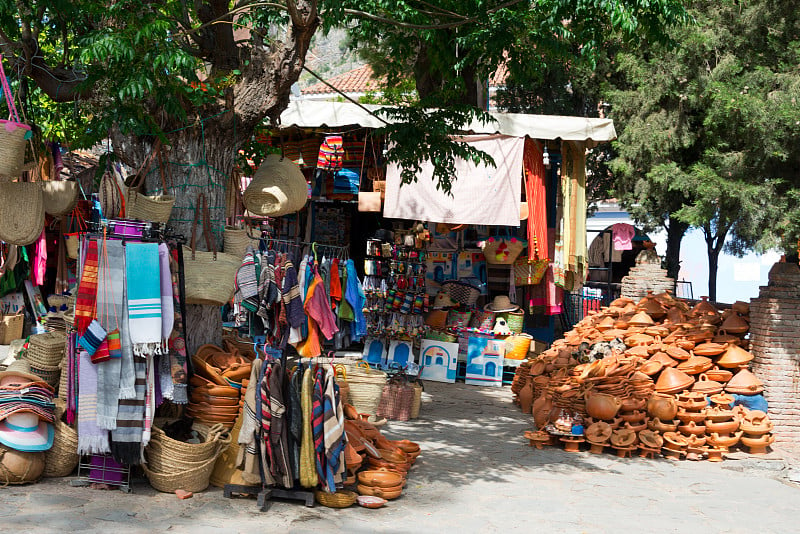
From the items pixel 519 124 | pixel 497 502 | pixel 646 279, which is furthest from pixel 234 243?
pixel 646 279

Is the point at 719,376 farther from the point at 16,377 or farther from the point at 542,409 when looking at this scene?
the point at 16,377

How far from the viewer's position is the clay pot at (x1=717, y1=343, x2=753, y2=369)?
8.41m

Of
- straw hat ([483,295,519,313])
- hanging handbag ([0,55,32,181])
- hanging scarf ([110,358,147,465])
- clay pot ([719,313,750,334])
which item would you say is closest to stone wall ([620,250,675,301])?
straw hat ([483,295,519,313])

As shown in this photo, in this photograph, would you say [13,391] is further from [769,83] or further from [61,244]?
[769,83]

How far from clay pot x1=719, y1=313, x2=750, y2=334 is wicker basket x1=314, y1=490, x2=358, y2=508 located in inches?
218

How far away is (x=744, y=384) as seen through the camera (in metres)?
8.25

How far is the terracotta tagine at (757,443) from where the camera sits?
25.7 ft

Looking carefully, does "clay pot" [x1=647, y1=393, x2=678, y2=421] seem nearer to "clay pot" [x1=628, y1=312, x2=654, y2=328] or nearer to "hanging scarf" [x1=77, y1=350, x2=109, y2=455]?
"clay pot" [x1=628, y1=312, x2=654, y2=328]

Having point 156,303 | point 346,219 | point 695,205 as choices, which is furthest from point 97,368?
point 695,205

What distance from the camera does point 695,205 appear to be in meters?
15.8

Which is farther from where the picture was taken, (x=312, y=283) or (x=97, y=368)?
(x=312, y=283)

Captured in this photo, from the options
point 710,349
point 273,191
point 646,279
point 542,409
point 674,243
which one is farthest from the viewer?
point 674,243

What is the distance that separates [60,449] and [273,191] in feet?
9.06

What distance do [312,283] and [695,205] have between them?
11587mm
